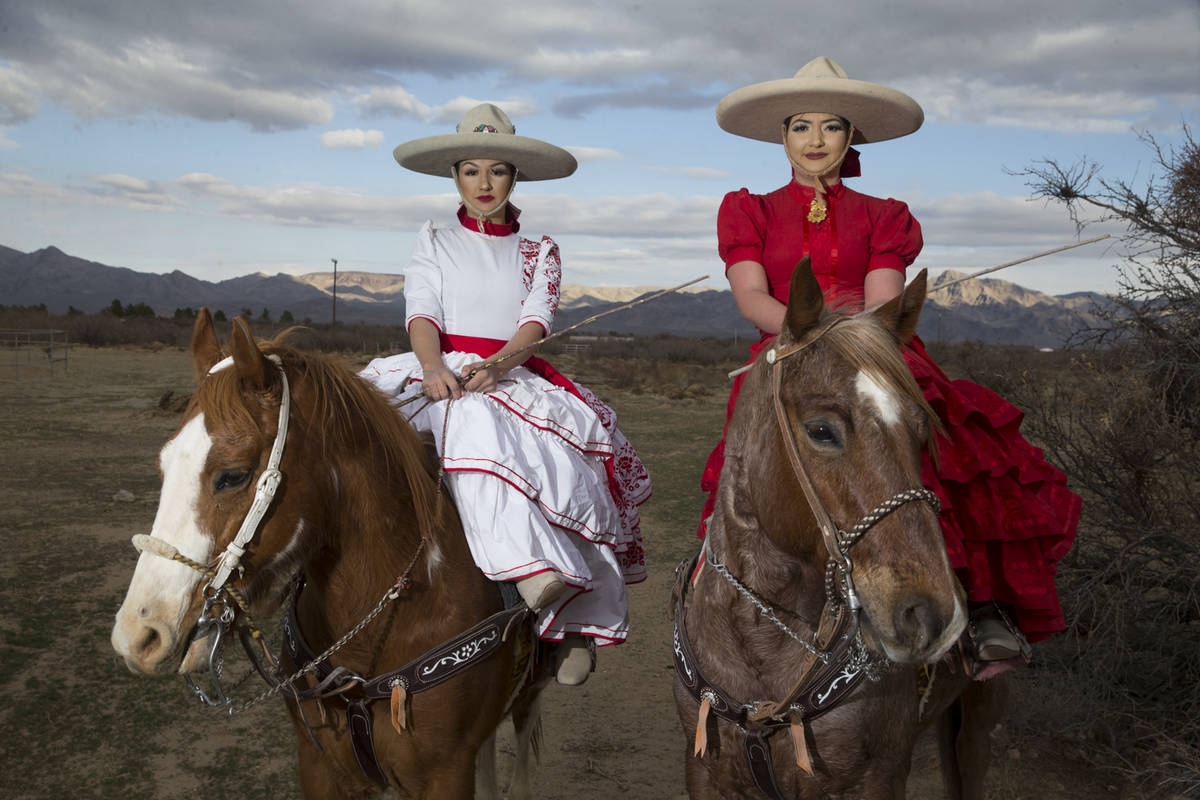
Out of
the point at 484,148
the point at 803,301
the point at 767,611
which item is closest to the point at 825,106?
the point at 803,301

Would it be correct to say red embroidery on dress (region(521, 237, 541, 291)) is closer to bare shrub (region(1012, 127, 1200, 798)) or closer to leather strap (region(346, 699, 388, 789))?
leather strap (region(346, 699, 388, 789))

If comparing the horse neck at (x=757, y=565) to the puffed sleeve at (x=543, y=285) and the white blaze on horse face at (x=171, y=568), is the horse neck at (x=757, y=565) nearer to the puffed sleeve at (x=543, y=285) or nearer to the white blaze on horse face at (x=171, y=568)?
the puffed sleeve at (x=543, y=285)

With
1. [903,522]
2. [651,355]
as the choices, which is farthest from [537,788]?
[651,355]

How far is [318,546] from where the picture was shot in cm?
249

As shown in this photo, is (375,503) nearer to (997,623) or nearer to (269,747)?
(997,623)

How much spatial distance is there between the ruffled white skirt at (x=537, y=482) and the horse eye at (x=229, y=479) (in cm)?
78

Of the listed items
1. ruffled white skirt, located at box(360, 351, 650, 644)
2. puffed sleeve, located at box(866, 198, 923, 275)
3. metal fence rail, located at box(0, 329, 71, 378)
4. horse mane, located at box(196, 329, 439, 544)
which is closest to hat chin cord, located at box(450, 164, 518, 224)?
ruffled white skirt, located at box(360, 351, 650, 644)

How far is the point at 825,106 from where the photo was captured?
3.08m

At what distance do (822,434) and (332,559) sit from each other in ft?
5.39

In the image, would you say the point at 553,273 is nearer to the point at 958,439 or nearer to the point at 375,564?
the point at 375,564

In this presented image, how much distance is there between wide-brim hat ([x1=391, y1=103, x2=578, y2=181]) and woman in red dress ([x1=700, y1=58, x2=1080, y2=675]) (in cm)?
83

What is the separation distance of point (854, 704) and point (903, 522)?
33.8 inches

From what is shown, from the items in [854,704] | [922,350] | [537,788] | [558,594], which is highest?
[922,350]

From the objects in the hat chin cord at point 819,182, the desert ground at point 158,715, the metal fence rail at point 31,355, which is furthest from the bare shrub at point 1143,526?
the metal fence rail at point 31,355
